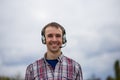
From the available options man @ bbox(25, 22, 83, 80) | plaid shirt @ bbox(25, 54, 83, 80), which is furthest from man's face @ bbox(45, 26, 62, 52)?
plaid shirt @ bbox(25, 54, 83, 80)

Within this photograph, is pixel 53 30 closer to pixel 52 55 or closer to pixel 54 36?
pixel 54 36

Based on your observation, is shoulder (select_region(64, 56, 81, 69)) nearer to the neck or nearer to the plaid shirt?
the plaid shirt

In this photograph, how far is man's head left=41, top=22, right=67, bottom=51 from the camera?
4.71 meters

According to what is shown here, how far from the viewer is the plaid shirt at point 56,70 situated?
4691 millimetres

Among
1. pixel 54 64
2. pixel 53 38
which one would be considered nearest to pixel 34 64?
pixel 54 64

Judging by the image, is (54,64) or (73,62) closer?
(54,64)

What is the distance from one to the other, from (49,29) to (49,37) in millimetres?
115

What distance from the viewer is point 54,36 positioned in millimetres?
4715

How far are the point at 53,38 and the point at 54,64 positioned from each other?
0.38 metres

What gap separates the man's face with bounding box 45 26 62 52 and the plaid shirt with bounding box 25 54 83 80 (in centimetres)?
18

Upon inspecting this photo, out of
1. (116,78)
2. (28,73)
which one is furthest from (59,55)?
(116,78)

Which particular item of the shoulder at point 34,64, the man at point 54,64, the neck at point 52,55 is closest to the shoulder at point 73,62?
the man at point 54,64

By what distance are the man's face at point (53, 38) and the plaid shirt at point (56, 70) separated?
18 centimetres

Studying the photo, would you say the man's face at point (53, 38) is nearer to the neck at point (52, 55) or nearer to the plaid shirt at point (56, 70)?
the neck at point (52, 55)
